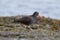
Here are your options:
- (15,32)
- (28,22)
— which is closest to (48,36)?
(15,32)

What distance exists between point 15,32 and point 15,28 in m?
1.12

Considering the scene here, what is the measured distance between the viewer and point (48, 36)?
41.6ft

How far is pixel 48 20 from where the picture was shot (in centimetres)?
1827

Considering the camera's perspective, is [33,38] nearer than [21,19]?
Yes

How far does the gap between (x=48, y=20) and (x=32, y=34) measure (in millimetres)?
5431

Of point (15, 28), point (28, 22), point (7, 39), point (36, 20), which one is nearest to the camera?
point (7, 39)

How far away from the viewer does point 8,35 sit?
12.7m

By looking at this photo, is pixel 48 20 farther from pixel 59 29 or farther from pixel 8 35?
pixel 8 35

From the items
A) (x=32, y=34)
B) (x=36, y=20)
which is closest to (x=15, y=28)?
(x=32, y=34)

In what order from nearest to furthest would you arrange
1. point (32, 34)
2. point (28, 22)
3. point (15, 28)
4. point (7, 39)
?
point (7, 39) → point (32, 34) → point (15, 28) → point (28, 22)

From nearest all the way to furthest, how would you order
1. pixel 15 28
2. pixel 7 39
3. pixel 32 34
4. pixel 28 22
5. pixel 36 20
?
1. pixel 7 39
2. pixel 32 34
3. pixel 15 28
4. pixel 28 22
5. pixel 36 20

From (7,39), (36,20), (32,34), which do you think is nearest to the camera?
(7,39)

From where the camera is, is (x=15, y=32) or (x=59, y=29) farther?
(x=59, y=29)

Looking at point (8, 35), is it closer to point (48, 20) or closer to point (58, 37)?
point (58, 37)
